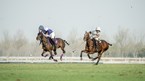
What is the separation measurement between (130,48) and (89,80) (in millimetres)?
53052

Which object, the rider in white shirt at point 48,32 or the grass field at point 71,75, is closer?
the grass field at point 71,75

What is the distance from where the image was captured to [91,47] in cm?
2498

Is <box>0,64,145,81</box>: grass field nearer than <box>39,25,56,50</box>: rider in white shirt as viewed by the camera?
Yes

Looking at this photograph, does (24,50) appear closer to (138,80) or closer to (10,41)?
(10,41)

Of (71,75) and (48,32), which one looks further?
(48,32)

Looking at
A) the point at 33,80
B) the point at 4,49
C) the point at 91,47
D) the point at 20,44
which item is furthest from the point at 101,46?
the point at 4,49

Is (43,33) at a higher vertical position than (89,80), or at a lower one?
higher

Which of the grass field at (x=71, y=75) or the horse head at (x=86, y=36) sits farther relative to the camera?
the horse head at (x=86, y=36)

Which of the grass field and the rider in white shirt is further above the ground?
the rider in white shirt

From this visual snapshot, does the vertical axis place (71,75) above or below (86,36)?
below

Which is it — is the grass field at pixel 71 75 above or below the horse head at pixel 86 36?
below

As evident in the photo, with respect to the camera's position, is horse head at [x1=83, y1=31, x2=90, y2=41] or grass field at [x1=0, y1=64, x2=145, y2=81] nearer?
grass field at [x1=0, y1=64, x2=145, y2=81]

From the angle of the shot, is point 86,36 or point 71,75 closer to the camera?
point 71,75

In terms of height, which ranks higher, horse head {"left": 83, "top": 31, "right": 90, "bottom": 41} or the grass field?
horse head {"left": 83, "top": 31, "right": 90, "bottom": 41}
